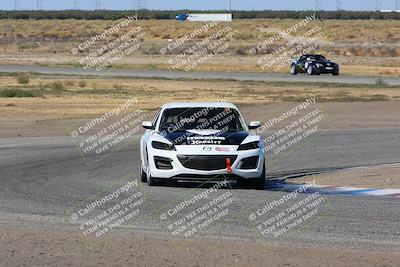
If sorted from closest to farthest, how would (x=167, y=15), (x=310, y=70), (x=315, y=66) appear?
1. (x=315, y=66)
2. (x=310, y=70)
3. (x=167, y=15)

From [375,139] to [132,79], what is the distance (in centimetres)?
3015

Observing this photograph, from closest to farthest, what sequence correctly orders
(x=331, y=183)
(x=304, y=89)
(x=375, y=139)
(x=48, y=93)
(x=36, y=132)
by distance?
(x=331, y=183)
(x=375, y=139)
(x=36, y=132)
(x=48, y=93)
(x=304, y=89)

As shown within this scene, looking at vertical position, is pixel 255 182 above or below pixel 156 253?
below

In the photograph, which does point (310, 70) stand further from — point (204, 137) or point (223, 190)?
point (223, 190)

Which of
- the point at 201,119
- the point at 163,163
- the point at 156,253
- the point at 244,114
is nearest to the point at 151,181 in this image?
the point at 163,163

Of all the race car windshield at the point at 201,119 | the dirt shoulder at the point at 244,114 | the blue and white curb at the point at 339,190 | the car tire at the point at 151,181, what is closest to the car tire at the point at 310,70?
the dirt shoulder at the point at 244,114

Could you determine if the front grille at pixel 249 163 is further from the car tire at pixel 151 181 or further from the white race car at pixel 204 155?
the car tire at pixel 151 181

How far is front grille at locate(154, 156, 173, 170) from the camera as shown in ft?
53.4

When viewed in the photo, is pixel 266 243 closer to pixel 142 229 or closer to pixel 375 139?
pixel 142 229

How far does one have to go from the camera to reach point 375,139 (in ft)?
89.2

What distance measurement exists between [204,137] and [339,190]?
98.5 inches

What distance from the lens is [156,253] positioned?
10336mm

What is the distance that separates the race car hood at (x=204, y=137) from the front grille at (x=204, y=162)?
0.23m

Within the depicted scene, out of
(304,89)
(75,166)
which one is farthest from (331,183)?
(304,89)
